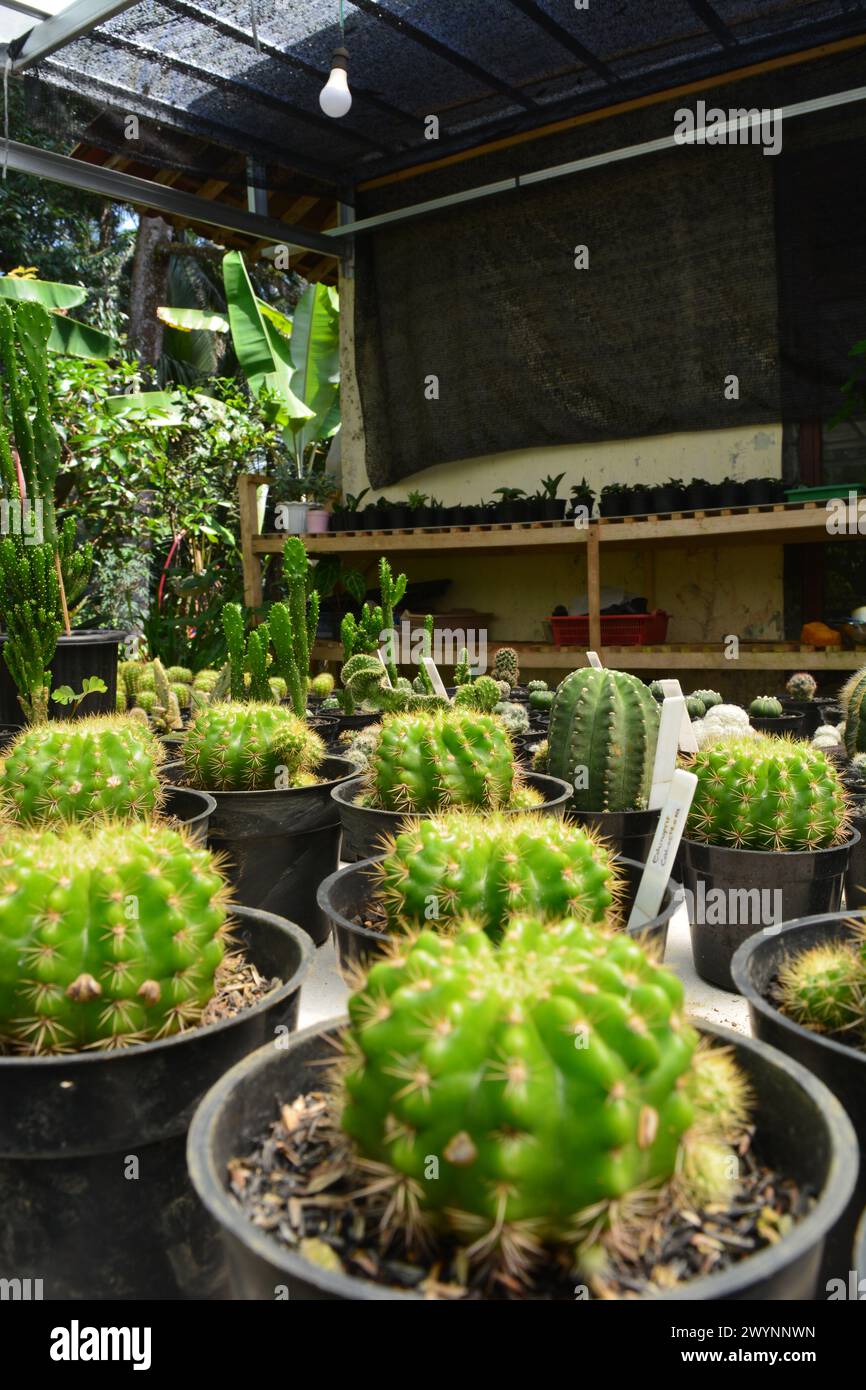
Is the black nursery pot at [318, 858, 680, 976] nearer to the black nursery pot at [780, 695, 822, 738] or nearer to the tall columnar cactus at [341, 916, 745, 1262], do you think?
the tall columnar cactus at [341, 916, 745, 1262]

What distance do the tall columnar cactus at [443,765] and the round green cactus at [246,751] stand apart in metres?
0.36

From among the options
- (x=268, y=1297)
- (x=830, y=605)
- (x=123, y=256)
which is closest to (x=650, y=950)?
(x=268, y=1297)

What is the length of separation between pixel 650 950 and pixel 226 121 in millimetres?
5759

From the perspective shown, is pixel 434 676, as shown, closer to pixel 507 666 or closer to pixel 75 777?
pixel 75 777

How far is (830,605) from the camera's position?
5535mm

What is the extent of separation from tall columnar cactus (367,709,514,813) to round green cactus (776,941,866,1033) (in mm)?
Result: 765

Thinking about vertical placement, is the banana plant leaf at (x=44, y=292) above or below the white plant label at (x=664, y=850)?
above

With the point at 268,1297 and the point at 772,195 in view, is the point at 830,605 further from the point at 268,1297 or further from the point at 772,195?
the point at 268,1297

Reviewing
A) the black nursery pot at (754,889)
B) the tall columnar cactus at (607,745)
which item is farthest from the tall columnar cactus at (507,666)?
the black nursery pot at (754,889)

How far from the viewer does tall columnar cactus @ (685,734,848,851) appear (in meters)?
1.83

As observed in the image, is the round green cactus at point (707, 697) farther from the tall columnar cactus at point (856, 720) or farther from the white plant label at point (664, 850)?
the white plant label at point (664, 850)

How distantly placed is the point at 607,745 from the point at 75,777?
1127mm

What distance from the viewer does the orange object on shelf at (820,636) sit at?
468 cm

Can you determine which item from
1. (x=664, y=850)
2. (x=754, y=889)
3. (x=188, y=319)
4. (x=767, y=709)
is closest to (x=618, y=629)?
(x=767, y=709)
